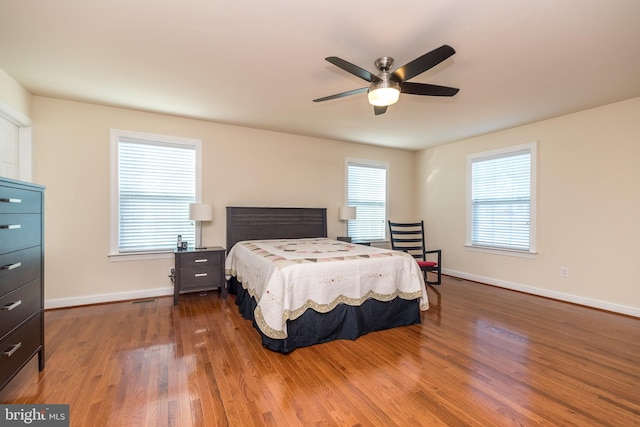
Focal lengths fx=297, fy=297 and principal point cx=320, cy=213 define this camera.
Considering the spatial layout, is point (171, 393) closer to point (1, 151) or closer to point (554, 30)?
point (1, 151)

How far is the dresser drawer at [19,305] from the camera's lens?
164 centimetres

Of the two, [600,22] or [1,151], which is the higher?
[600,22]

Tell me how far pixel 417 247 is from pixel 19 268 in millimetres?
4757

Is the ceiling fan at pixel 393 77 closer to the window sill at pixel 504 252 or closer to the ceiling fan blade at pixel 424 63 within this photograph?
the ceiling fan blade at pixel 424 63

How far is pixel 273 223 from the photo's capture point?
4598 mm

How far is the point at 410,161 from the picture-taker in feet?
20.2

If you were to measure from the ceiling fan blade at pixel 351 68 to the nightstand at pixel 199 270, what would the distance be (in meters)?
2.77

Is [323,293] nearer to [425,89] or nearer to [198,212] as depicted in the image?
[425,89]

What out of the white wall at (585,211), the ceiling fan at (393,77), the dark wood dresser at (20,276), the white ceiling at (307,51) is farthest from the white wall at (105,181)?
the white wall at (585,211)

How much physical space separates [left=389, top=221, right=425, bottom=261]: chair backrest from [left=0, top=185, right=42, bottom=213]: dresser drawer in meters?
4.34

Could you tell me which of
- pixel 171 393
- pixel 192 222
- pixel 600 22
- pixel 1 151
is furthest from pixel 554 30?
pixel 1 151

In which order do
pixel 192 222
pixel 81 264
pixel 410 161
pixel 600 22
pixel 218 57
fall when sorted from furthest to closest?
pixel 410 161
pixel 192 222
pixel 81 264
pixel 218 57
pixel 600 22

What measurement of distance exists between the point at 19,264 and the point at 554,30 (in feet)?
12.5

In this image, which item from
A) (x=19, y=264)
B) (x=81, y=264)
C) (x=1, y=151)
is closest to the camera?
(x=19, y=264)
